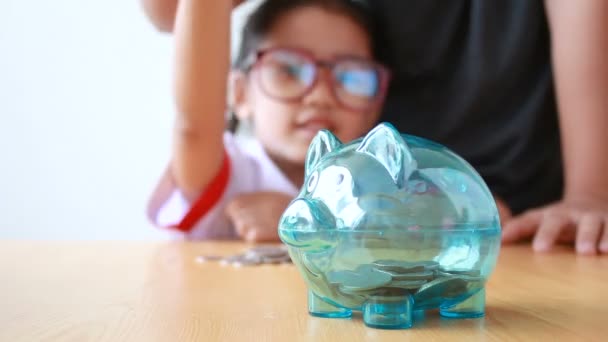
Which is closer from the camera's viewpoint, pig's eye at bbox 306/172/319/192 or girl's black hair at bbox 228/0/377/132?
pig's eye at bbox 306/172/319/192

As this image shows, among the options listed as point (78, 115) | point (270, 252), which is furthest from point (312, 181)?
point (78, 115)

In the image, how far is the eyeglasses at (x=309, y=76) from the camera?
101 centimetres

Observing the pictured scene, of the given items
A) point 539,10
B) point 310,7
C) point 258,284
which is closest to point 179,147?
point 310,7

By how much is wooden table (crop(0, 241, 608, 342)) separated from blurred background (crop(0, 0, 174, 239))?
81 centimetres

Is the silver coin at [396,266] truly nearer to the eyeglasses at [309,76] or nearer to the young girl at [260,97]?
the young girl at [260,97]

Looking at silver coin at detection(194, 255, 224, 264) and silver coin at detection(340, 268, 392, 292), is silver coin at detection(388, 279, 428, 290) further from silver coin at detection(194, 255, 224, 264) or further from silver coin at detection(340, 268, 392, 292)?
silver coin at detection(194, 255, 224, 264)

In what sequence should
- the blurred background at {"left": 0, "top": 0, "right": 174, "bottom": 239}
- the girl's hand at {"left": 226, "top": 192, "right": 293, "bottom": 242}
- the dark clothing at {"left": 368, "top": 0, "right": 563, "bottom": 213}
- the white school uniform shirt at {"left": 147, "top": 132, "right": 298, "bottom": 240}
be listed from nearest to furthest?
the girl's hand at {"left": 226, "top": 192, "right": 293, "bottom": 242} → the white school uniform shirt at {"left": 147, "top": 132, "right": 298, "bottom": 240} → the dark clothing at {"left": 368, "top": 0, "right": 563, "bottom": 213} → the blurred background at {"left": 0, "top": 0, "right": 174, "bottom": 239}

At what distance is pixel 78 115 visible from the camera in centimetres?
143

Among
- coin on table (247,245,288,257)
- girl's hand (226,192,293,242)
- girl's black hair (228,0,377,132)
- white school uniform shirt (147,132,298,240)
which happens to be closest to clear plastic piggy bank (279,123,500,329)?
coin on table (247,245,288,257)

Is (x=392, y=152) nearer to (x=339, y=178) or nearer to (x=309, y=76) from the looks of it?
(x=339, y=178)

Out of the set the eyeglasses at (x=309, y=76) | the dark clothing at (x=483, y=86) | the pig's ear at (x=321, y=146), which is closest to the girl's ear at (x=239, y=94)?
the eyeglasses at (x=309, y=76)

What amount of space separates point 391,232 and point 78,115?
1212mm

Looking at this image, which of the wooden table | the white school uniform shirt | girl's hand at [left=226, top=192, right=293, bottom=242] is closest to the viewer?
the wooden table

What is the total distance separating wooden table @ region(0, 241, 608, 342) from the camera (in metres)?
0.33
